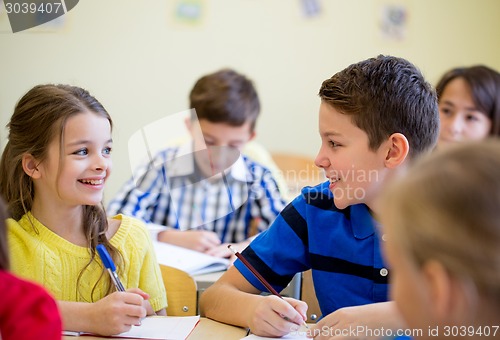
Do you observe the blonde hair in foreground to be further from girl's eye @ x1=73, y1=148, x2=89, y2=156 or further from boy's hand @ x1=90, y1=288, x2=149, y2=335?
girl's eye @ x1=73, y1=148, x2=89, y2=156

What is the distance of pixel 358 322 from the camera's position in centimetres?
125

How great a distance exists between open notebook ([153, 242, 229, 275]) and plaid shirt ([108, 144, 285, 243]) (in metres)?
0.51

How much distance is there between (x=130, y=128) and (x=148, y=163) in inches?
75.4

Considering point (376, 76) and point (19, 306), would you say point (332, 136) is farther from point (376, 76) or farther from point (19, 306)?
point (19, 306)

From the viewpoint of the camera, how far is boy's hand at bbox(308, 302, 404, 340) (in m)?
1.25

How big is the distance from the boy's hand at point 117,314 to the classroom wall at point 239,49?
3.00m

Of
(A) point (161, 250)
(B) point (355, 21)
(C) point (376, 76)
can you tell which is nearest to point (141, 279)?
(A) point (161, 250)

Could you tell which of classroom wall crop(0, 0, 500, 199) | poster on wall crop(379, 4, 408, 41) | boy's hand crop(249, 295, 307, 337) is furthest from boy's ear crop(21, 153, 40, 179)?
poster on wall crop(379, 4, 408, 41)

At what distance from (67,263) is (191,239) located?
88cm

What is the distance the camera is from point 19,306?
2.85ft

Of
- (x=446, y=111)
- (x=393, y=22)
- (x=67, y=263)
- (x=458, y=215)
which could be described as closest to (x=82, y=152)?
(x=67, y=263)

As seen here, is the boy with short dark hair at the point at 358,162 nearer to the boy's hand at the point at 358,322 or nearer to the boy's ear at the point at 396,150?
the boy's ear at the point at 396,150

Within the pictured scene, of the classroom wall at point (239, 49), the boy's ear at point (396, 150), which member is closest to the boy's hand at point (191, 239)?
the boy's ear at point (396, 150)

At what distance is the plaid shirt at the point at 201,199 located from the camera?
2568 millimetres
